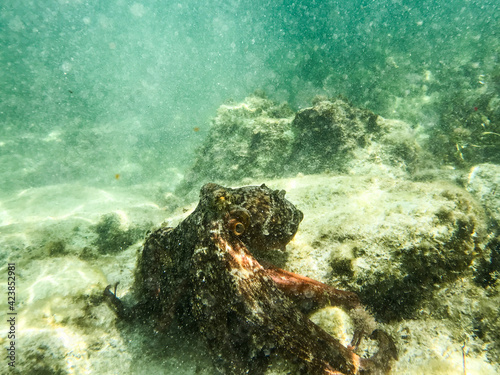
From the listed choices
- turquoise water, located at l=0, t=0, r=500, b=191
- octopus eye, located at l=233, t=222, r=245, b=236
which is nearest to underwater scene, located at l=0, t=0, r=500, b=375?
octopus eye, located at l=233, t=222, r=245, b=236

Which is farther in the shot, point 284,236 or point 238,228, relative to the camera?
point 284,236

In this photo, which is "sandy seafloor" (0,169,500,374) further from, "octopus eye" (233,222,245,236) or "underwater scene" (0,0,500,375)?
"octopus eye" (233,222,245,236)

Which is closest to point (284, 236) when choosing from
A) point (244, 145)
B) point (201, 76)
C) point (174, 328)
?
point (174, 328)

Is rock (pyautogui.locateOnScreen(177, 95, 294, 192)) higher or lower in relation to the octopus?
higher

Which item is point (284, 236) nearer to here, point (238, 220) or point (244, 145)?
point (238, 220)

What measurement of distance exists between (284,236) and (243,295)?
87cm

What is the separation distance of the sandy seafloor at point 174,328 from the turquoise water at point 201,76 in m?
8.19

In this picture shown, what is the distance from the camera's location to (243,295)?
1.67 m

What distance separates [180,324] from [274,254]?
3.94 ft

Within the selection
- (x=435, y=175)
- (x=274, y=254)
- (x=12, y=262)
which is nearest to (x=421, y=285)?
(x=274, y=254)

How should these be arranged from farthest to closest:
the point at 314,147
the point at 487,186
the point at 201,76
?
the point at 201,76, the point at 314,147, the point at 487,186

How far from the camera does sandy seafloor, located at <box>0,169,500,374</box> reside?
2002 mm

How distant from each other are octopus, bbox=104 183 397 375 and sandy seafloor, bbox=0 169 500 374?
0.59 feet

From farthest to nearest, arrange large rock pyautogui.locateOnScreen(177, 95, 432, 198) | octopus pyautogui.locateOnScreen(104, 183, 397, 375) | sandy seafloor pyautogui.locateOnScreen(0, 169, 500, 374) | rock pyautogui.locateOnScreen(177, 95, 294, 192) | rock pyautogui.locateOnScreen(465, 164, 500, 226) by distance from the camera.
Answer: rock pyautogui.locateOnScreen(177, 95, 294, 192) → large rock pyautogui.locateOnScreen(177, 95, 432, 198) → rock pyautogui.locateOnScreen(465, 164, 500, 226) → sandy seafloor pyautogui.locateOnScreen(0, 169, 500, 374) → octopus pyautogui.locateOnScreen(104, 183, 397, 375)
